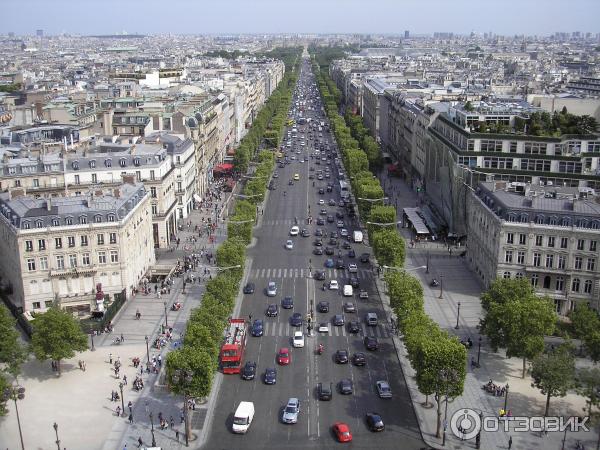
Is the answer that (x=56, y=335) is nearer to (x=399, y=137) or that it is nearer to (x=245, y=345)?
(x=245, y=345)

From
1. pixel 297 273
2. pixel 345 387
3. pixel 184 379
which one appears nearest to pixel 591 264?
pixel 345 387

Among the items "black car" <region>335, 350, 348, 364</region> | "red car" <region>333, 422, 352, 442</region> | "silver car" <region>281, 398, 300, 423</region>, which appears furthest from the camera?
"black car" <region>335, 350, 348, 364</region>

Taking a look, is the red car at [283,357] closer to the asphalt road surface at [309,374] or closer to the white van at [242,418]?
the asphalt road surface at [309,374]

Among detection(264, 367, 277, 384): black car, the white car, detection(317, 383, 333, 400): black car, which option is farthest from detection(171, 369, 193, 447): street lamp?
the white car

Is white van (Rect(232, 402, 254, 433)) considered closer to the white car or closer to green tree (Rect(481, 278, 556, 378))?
the white car

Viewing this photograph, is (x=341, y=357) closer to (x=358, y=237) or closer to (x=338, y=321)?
(x=338, y=321)

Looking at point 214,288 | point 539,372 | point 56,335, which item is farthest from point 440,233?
point 56,335
